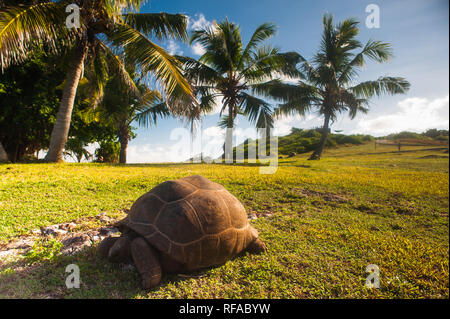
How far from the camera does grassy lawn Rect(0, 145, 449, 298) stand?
2.14 metres

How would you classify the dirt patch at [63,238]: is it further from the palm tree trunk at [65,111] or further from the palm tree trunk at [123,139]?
the palm tree trunk at [123,139]

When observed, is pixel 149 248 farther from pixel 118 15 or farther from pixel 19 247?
pixel 118 15

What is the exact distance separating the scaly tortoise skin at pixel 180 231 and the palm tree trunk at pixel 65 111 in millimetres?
8133

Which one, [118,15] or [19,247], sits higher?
[118,15]

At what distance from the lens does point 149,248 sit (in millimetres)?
2145

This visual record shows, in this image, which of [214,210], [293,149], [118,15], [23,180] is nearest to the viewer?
[214,210]

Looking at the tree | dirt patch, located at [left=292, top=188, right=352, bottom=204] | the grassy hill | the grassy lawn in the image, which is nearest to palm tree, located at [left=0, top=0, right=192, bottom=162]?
the tree

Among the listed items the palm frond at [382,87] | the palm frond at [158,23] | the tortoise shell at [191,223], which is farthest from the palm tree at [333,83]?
the tortoise shell at [191,223]

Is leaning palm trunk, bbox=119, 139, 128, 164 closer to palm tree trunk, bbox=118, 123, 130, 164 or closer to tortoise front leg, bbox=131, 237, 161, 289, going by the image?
palm tree trunk, bbox=118, 123, 130, 164

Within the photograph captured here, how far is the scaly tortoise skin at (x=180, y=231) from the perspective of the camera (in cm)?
213

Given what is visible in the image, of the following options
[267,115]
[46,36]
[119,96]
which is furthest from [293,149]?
[46,36]

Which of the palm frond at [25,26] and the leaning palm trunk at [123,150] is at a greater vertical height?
the palm frond at [25,26]

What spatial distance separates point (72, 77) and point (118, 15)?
3004 mm

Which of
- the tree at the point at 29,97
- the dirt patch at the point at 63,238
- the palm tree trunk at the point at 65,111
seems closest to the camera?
the dirt patch at the point at 63,238
